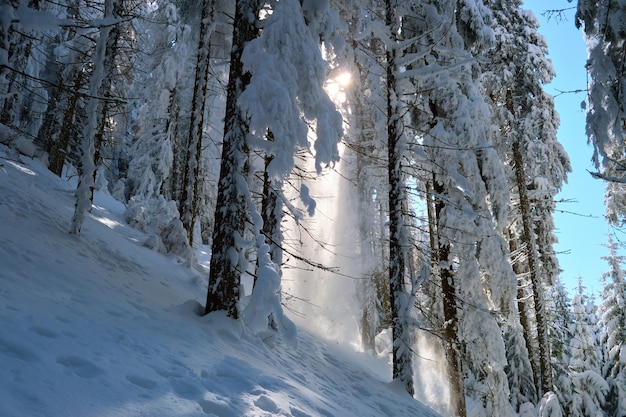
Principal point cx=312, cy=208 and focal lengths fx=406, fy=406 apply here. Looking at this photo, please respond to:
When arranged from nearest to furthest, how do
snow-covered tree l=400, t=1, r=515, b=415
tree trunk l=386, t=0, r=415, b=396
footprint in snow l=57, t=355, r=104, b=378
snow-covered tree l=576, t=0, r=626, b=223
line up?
footprint in snow l=57, t=355, r=104, b=378 < snow-covered tree l=576, t=0, r=626, b=223 < tree trunk l=386, t=0, r=415, b=396 < snow-covered tree l=400, t=1, r=515, b=415

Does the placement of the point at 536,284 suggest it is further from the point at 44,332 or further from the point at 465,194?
the point at 44,332

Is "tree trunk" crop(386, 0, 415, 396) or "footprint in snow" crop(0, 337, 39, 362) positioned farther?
"tree trunk" crop(386, 0, 415, 396)

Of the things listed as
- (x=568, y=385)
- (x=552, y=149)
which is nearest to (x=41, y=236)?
(x=552, y=149)

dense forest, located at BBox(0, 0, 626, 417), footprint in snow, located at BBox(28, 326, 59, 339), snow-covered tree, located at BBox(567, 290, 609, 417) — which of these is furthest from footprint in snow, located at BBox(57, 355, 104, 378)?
snow-covered tree, located at BBox(567, 290, 609, 417)

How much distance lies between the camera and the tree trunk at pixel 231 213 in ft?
20.6

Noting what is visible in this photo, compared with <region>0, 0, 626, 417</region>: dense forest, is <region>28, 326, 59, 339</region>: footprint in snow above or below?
below

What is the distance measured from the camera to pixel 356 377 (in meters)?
7.88

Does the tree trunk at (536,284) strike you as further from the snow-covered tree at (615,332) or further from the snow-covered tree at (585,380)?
the snow-covered tree at (615,332)

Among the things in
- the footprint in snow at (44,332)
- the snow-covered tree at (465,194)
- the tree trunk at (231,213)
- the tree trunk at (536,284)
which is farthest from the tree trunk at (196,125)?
the tree trunk at (536,284)

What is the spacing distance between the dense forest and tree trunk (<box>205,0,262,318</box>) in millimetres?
30

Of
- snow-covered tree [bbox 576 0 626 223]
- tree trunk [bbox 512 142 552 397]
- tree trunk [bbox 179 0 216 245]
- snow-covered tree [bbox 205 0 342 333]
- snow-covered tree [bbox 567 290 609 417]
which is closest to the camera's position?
snow-covered tree [bbox 205 0 342 333]

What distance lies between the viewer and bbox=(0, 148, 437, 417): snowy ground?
9.81 feet

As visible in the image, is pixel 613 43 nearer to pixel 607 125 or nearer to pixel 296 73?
pixel 607 125

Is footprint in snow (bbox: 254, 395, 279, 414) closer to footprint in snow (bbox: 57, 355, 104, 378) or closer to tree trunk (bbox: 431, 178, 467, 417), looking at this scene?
footprint in snow (bbox: 57, 355, 104, 378)
